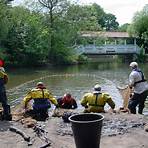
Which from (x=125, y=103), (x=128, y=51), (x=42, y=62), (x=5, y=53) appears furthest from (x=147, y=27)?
(x=125, y=103)

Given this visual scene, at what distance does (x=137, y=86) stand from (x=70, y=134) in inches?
155

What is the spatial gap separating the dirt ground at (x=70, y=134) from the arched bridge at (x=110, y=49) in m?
51.5

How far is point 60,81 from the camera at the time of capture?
32.4 meters

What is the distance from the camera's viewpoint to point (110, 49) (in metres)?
65.5

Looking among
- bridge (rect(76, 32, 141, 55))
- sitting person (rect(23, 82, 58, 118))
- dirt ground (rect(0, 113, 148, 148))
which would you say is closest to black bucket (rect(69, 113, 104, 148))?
dirt ground (rect(0, 113, 148, 148))

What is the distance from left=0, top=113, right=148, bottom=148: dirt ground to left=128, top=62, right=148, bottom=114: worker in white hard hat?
1497 mm

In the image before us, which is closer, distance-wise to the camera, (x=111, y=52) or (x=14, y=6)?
(x=14, y=6)

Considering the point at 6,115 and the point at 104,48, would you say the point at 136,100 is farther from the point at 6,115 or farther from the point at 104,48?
the point at 104,48

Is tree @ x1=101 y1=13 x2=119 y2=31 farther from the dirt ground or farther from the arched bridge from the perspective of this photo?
the dirt ground

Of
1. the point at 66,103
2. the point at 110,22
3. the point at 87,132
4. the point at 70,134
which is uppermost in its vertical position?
the point at 110,22

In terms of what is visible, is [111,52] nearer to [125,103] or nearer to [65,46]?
[65,46]

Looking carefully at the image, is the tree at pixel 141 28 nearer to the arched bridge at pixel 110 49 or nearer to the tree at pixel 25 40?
the arched bridge at pixel 110 49

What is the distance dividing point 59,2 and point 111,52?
1380cm

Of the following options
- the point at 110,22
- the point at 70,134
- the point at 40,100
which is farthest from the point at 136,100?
the point at 110,22
